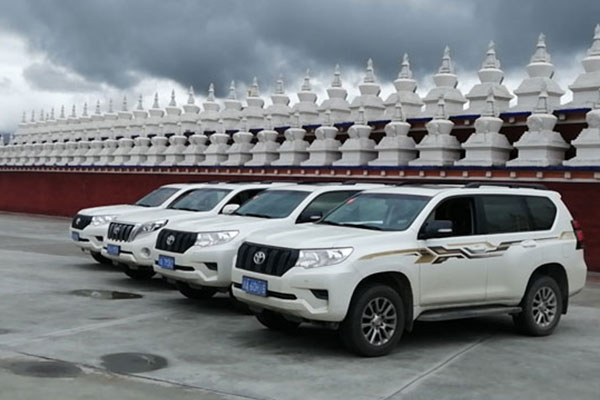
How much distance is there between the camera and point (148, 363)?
23.1 feet

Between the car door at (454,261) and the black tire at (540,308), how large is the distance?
72cm

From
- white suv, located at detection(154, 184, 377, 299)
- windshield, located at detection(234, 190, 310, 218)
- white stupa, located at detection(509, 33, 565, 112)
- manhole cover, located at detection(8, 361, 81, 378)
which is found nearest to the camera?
manhole cover, located at detection(8, 361, 81, 378)

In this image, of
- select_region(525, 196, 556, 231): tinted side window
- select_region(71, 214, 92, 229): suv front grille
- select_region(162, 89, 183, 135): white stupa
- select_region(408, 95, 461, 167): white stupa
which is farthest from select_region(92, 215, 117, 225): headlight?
select_region(162, 89, 183, 135): white stupa

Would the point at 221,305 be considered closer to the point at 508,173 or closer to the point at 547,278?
the point at 547,278

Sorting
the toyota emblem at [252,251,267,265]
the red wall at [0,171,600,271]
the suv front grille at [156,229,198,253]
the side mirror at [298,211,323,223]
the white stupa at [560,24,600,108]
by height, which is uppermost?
the white stupa at [560,24,600,108]

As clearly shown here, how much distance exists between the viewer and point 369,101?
18141 mm

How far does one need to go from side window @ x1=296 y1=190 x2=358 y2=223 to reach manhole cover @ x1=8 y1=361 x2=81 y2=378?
4.22m

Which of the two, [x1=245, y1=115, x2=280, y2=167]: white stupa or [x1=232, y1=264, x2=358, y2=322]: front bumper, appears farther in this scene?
[x1=245, y1=115, x2=280, y2=167]: white stupa

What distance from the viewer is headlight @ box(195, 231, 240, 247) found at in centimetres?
968

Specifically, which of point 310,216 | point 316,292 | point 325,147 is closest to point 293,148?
point 325,147

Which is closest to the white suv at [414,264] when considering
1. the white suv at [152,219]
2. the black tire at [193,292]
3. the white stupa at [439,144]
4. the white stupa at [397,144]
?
the black tire at [193,292]

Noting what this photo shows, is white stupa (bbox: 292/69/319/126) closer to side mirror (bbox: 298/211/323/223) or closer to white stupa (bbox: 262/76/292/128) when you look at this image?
white stupa (bbox: 262/76/292/128)

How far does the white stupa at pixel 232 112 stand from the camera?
871 inches

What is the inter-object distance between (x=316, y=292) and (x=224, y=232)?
276 cm
